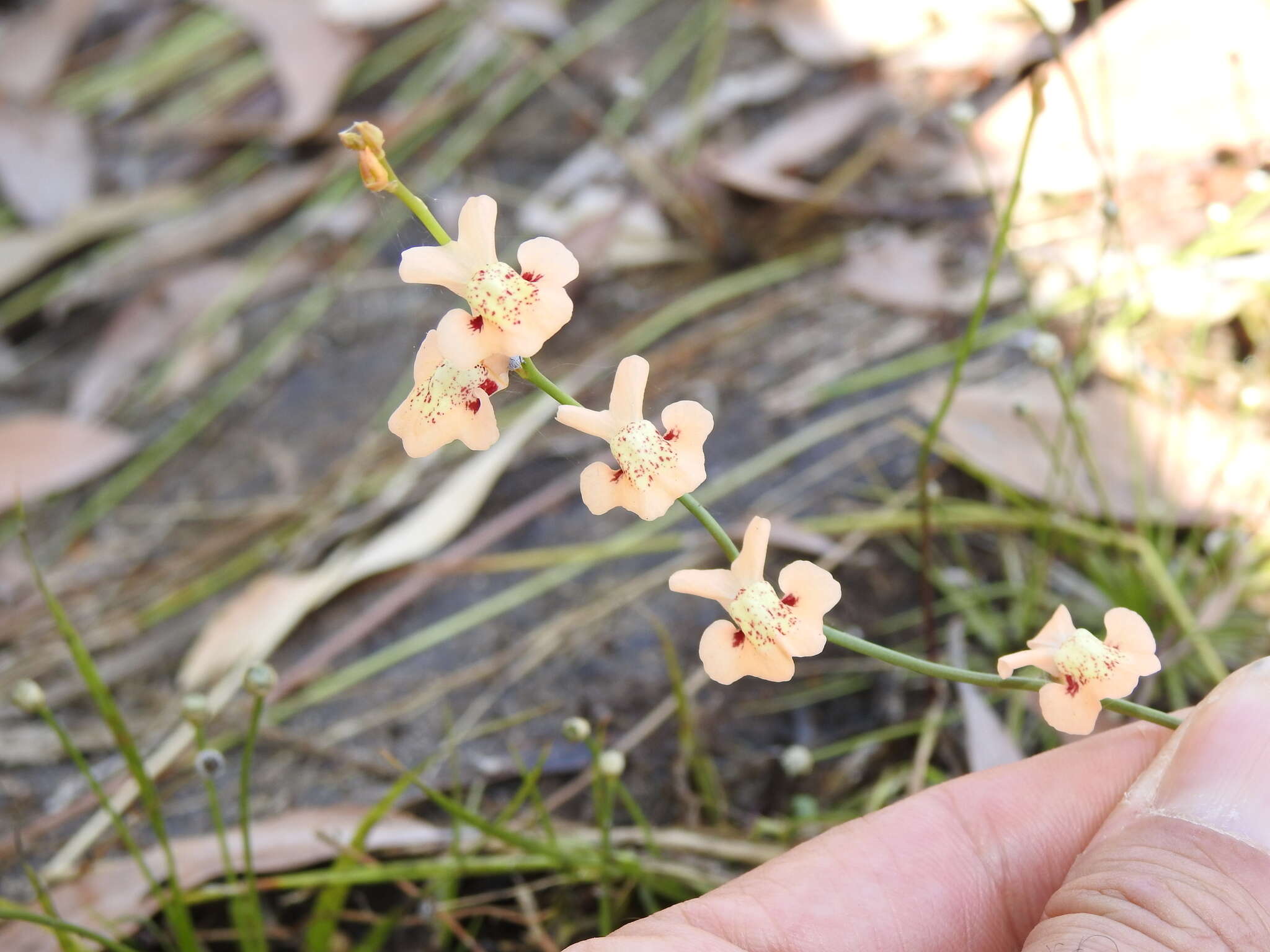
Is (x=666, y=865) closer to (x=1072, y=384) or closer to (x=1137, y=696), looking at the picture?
(x=1137, y=696)

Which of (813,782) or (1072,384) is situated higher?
(1072,384)

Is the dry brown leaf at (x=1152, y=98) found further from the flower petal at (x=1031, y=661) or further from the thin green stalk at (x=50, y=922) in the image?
the thin green stalk at (x=50, y=922)

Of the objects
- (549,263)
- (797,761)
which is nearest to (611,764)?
(797,761)

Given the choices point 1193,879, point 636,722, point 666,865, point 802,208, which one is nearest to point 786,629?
point 1193,879

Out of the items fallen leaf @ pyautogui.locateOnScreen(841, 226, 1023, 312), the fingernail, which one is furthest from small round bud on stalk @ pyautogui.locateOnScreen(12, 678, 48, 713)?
fallen leaf @ pyautogui.locateOnScreen(841, 226, 1023, 312)

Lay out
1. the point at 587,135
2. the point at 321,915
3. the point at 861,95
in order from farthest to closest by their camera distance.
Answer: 1. the point at 587,135
2. the point at 861,95
3. the point at 321,915

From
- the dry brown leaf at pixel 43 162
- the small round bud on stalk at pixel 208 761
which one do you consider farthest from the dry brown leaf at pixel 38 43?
the small round bud on stalk at pixel 208 761

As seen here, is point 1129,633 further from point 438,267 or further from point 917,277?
point 917,277

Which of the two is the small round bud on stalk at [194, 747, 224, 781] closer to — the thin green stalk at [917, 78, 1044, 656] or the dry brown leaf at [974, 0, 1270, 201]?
the thin green stalk at [917, 78, 1044, 656]
